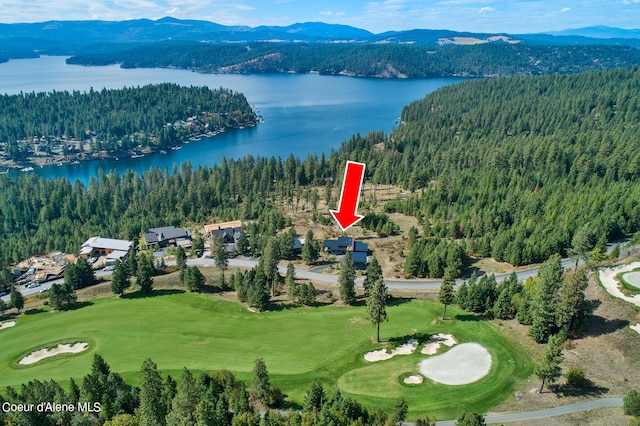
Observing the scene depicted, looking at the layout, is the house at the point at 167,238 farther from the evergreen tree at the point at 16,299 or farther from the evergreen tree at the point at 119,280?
the evergreen tree at the point at 16,299

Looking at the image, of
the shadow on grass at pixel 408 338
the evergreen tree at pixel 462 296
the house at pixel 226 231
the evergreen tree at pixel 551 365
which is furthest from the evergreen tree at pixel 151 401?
the house at pixel 226 231

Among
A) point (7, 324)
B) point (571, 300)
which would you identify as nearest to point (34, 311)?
point (7, 324)

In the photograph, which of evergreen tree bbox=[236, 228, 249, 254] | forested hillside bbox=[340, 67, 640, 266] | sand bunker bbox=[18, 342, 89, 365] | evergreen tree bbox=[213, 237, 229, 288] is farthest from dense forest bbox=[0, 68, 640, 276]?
sand bunker bbox=[18, 342, 89, 365]

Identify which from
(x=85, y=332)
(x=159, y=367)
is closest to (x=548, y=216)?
(x=159, y=367)

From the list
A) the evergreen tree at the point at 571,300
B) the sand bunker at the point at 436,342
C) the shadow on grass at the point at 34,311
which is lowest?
the shadow on grass at the point at 34,311

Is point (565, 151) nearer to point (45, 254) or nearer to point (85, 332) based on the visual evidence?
point (85, 332)

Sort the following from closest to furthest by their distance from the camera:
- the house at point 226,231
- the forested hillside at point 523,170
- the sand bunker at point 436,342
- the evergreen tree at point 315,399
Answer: the evergreen tree at point 315,399
the sand bunker at point 436,342
the forested hillside at point 523,170
the house at point 226,231
